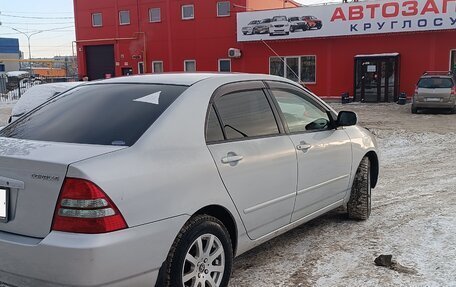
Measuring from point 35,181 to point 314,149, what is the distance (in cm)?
256

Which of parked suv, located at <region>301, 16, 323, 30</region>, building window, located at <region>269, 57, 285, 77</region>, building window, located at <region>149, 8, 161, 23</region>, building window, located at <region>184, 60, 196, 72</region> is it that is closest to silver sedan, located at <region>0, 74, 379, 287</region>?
parked suv, located at <region>301, 16, 323, 30</region>

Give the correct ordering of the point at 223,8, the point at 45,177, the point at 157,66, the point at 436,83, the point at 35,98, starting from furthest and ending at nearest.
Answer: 1. the point at 157,66
2. the point at 223,8
3. the point at 436,83
4. the point at 35,98
5. the point at 45,177

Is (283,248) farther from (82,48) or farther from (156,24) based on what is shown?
(82,48)

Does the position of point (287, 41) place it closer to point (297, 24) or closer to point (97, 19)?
point (297, 24)

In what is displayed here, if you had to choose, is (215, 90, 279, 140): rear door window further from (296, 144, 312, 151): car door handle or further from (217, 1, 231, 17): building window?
(217, 1, 231, 17): building window

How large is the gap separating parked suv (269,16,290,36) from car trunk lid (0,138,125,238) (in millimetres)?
23790

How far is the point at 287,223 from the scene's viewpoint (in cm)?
420

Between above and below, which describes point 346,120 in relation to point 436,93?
above

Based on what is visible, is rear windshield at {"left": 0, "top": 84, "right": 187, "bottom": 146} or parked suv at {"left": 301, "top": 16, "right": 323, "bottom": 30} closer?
rear windshield at {"left": 0, "top": 84, "right": 187, "bottom": 146}

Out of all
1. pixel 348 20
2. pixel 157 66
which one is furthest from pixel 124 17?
pixel 348 20

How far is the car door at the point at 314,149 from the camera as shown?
4.33 m

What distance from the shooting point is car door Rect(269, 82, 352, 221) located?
4332 millimetres

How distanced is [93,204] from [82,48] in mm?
33368

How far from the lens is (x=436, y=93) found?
60.6ft
